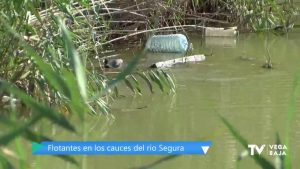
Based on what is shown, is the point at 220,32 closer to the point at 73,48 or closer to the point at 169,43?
the point at 169,43

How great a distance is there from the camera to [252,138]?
334cm

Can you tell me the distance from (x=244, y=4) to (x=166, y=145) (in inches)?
194

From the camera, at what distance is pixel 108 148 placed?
1760mm

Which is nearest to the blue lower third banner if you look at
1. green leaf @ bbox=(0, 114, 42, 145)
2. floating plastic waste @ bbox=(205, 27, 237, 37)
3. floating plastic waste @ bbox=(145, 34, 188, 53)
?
green leaf @ bbox=(0, 114, 42, 145)

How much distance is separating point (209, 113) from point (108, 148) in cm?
216

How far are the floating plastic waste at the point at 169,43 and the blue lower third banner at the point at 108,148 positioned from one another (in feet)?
12.9

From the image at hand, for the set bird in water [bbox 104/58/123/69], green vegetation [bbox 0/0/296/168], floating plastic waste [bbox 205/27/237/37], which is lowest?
floating plastic waste [bbox 205/27/237/37]

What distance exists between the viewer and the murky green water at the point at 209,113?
3033 mm

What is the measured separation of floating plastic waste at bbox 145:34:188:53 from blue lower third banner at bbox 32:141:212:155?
154 inches

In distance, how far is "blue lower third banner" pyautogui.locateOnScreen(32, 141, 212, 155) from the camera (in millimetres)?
1438

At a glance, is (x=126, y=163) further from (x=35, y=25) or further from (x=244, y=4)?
(x=244, y=4)

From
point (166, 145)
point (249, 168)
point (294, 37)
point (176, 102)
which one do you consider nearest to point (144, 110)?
point (176, 102)

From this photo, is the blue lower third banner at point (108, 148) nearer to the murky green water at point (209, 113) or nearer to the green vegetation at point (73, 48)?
the green vegetation at point (73, 48)

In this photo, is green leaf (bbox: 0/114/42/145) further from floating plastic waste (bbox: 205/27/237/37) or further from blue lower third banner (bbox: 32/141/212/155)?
floating plastic waste (bbox: 205/27/237/37)
